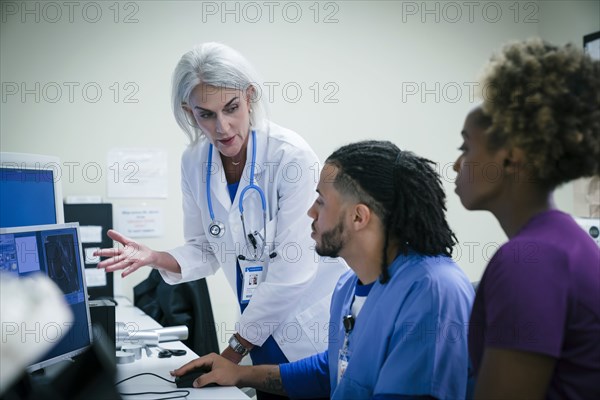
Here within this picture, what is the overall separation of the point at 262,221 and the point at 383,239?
0.61m

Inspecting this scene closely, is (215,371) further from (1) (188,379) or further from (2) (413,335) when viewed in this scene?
(2) (413,335)

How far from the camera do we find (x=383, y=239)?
1.43 meters

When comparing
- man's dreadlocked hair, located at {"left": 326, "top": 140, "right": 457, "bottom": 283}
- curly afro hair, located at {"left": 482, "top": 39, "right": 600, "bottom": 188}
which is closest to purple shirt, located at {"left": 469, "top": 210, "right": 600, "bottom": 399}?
curly afro hair, located at {"left": 482, "top": 39, "right": 600, "bottom": 188}

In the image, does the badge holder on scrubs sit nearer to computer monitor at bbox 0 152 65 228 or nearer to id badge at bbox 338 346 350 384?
id badge at bbox 338 346 350 384

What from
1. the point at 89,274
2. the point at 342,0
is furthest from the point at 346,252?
the point at 342,0

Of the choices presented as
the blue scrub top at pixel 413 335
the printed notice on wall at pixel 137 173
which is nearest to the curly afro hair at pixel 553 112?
the blue scrub top at pixel 413 335

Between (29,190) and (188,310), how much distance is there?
1.49 m

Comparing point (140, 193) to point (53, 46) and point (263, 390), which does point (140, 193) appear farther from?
point (263, 390)

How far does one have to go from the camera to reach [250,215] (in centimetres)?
198

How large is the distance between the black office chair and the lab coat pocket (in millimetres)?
1183

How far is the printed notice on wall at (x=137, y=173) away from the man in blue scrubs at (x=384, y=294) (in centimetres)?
182

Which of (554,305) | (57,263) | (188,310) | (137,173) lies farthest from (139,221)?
(554,305)

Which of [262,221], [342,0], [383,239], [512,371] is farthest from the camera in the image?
[342,0]

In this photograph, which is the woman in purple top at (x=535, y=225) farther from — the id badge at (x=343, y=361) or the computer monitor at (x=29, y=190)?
the computer monitor at (x=29, y=190)
